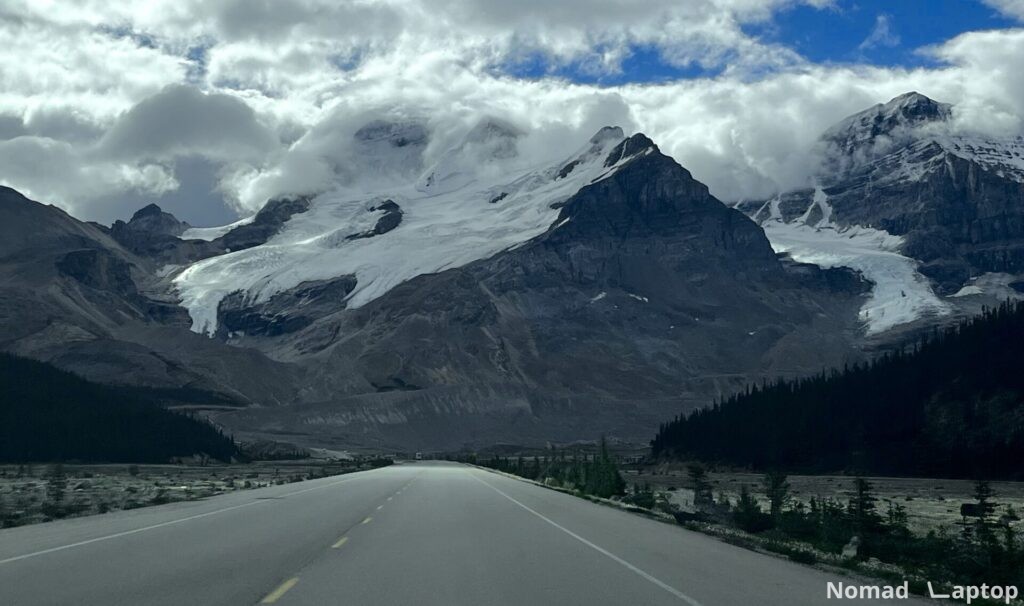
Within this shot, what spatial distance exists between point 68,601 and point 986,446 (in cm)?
8569

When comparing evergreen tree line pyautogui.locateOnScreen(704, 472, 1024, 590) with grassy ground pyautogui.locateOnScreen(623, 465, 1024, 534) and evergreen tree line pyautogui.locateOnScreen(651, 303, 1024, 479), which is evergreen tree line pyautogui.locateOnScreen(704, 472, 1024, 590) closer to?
grassy ground pyautogui.locateOnScreen(623, 465, 1024, 534)

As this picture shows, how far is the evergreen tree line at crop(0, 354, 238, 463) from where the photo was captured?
12138cm

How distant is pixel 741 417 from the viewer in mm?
128375

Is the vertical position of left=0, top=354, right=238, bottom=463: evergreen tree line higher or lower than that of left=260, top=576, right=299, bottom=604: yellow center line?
higher

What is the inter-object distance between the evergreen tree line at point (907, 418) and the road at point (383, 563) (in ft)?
219

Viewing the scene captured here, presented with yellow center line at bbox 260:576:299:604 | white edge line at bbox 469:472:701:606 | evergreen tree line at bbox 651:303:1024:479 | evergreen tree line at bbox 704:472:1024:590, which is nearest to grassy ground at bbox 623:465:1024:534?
evergreen tree line at bbox 704:472:1024:590

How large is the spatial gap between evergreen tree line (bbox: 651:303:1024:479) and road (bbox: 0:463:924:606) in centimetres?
6673

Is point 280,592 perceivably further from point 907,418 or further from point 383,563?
point 907,418

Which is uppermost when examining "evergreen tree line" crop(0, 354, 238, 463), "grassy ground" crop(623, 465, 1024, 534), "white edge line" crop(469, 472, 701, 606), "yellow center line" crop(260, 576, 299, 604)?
"evergreen tree line" crop(0, 354, 238, 463)

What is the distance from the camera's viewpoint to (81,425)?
130000 mm

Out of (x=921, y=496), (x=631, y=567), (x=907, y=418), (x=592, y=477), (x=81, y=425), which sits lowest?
(x=921, y=496)

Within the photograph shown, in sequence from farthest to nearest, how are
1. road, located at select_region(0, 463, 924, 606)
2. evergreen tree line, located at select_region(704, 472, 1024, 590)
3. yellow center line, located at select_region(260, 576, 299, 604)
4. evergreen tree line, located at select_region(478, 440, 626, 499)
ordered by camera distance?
evergreen tree line, located at select_region(478, 440, 626, 499)
evergreen tree line, located at select_region(704, 472, 1024, 590)
road, located at select_region(0, 463, 924, 606)
yellow center line, located at select_region(260, 576, 299, 604)

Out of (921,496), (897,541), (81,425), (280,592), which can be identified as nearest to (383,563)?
(280,592)

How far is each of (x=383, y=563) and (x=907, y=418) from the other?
298ft
